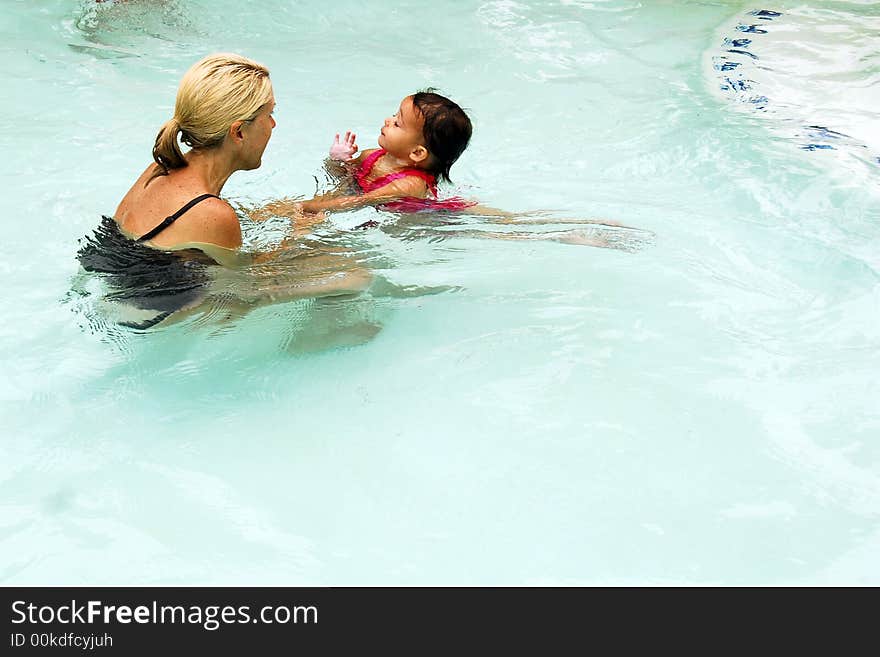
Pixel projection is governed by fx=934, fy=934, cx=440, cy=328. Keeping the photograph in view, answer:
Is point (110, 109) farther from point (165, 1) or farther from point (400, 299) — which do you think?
point (400, 299)

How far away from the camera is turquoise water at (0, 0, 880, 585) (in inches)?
108

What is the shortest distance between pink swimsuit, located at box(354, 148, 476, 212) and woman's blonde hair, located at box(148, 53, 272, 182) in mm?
919

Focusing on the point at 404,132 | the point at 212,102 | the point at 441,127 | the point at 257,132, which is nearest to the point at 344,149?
the point at 404,132

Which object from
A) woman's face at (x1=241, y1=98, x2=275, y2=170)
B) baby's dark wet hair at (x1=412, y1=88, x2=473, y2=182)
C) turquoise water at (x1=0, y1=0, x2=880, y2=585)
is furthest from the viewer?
baby's dark wet hair at (x1=412, y1=88, x2=473, y2=182)

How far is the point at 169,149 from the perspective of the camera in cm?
278

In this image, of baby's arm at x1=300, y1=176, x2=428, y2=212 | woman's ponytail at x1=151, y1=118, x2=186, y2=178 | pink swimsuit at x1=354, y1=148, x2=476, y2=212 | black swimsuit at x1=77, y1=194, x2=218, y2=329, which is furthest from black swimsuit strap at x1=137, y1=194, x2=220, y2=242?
pink swimsuit at x1=354, y1=148, x2=476, y2=212

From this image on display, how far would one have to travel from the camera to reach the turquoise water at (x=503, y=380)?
9.00 ft

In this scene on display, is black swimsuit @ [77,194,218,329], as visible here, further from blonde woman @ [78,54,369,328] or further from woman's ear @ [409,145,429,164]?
woman's ear @ [409,145,429,164]

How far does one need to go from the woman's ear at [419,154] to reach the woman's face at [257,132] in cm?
85

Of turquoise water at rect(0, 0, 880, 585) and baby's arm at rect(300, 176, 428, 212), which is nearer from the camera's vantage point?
turquoise water at rect(0, 0, 880, 585)

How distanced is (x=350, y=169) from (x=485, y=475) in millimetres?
1526

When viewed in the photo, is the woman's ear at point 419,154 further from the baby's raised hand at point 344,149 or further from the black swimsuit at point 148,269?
the black swimsuit at point 148,269

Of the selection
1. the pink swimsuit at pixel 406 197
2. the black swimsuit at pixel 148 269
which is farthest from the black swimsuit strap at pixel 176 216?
the pink swimsuit at pixel 406 197

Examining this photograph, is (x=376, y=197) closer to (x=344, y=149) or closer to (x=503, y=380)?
(x=344, y=149)
